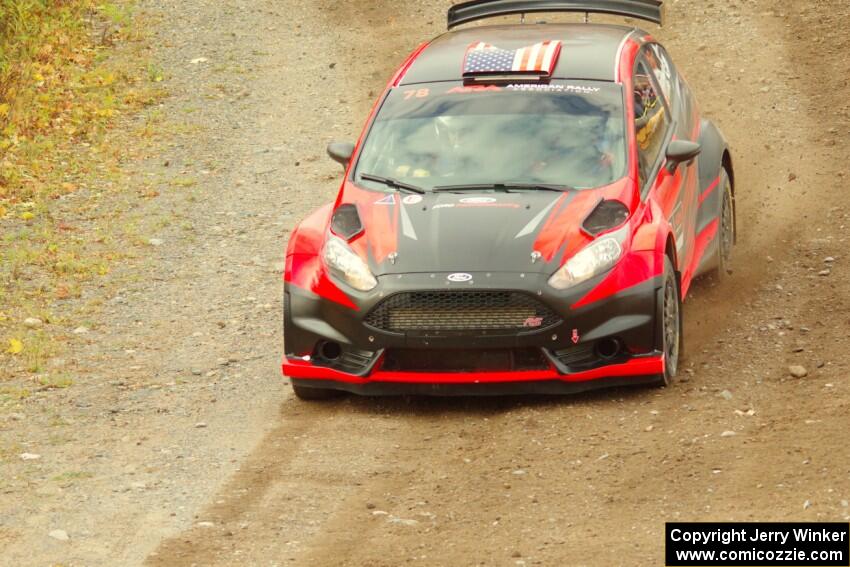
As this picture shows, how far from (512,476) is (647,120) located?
3037 mm

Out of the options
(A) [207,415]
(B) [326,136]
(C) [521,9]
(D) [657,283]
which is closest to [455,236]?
(D) [657,283]

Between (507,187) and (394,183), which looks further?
(394,183)

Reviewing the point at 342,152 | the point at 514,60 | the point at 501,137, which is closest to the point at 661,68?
the point at 514,60

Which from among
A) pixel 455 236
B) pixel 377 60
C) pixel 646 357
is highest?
pixel 455 236

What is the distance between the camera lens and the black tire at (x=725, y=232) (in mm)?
11164

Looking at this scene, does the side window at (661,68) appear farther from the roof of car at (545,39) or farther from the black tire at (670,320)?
the black tire at (670,320)

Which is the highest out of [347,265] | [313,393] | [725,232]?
[347,265]

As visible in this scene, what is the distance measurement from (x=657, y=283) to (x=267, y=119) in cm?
846

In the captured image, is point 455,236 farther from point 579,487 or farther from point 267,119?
point 267,119

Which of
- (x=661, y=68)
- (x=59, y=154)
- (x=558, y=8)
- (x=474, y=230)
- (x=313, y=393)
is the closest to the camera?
(x=474, y=230)

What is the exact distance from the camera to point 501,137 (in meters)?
9.56

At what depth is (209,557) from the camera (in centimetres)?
685

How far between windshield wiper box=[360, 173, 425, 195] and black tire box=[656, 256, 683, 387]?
149 centimetres

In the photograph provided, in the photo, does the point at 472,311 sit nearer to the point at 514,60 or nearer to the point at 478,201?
the point at 478,201
